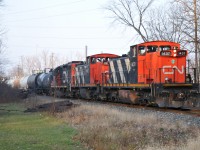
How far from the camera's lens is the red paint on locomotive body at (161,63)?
1731cm

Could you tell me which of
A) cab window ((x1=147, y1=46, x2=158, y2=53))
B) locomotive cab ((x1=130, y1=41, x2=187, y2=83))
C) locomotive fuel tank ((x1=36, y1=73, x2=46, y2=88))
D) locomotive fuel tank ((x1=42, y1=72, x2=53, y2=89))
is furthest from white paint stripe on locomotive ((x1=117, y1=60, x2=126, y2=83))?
locomotive fuel tank ((x1=36, y1=73, x2=46, y2=88))

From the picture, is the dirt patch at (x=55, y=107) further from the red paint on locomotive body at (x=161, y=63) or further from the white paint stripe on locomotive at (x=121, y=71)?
the red paint on locomotive body at (x=161, y=63)

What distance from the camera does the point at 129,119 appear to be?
41.8 ft

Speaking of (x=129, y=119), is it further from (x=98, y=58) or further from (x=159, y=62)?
(x=98, y=58)

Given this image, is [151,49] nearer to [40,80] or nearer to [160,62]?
[160,62]

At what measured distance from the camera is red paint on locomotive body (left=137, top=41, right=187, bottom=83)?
17312 mm

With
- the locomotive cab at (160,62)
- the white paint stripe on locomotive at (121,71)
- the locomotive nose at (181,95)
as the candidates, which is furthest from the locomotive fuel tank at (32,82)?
the locomotive nose at (181,95)

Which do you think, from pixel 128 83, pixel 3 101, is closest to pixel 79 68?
pixel 3 101

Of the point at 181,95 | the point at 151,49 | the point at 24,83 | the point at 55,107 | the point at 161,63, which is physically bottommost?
the point at 55,107

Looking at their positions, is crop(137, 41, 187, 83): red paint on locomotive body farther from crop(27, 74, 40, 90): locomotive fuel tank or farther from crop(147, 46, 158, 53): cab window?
crop(27, 74, 40, 90): locomotive fuel tank

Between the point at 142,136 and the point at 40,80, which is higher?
the point at 40,80

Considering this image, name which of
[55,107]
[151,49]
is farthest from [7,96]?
[151,49]

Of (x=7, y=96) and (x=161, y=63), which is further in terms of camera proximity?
(x=7, y=96)

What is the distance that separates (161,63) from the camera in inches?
682
